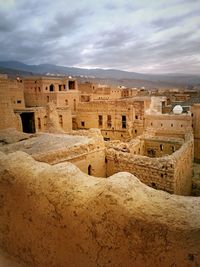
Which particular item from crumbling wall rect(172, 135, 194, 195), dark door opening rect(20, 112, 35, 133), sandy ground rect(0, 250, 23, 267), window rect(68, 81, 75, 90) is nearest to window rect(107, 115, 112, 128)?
dark door opening rect(20, 112, 35, 133)

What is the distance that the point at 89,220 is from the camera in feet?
10.5

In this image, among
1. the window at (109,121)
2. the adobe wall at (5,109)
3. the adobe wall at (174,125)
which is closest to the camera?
the adobe wall at (5,109)

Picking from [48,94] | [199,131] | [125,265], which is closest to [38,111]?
[48,94]

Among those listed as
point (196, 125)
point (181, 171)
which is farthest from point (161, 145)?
point (196, 125)

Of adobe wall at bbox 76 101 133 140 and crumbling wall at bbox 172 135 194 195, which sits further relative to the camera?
adobe wall at bbox 76 101 133 140

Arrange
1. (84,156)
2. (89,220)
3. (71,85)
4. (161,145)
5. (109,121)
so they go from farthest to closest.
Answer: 1. (71,85)
2. (109,121)
3. (161,145)
4. (84,156)
5. (89,220)

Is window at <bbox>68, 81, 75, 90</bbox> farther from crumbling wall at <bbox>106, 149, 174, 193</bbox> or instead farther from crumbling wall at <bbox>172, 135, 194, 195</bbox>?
crumbling wall at <bbox>106, 149, 174, 193</bbox>

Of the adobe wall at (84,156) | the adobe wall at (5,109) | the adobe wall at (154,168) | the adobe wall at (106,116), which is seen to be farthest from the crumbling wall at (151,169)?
the adobe wall at (106,116)

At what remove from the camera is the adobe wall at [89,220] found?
2.61 metres

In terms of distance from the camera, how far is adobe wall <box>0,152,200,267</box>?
2.61 m

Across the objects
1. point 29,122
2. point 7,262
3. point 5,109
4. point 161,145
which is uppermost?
point 5,109

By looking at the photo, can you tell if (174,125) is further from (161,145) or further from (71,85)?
(71,85)

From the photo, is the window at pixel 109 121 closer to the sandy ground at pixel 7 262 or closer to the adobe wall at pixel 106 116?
the adobe wall at pixel 106 116

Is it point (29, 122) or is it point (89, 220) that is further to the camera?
point (29, 122)
